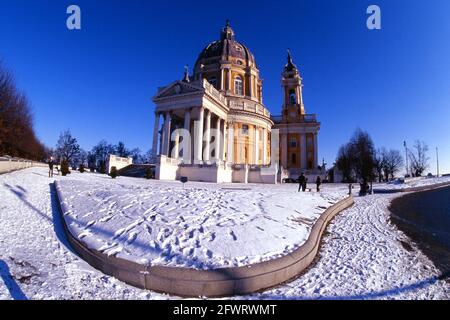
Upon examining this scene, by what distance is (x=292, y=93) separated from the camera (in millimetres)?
53844

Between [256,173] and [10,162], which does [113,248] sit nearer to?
[10,162]

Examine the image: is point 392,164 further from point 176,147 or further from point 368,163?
point 176,147

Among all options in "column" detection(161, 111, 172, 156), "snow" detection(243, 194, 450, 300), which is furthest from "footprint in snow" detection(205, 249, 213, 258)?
"column" detection(161, 111, 172, 156)

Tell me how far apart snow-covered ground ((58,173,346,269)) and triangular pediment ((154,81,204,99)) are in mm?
24402

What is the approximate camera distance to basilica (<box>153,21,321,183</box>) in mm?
29984

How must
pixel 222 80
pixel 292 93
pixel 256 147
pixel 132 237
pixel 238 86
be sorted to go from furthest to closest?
pixel 292 93 → pixel 238 86 → pixel 222 80 → pixel 256 147 → pixel 132 237

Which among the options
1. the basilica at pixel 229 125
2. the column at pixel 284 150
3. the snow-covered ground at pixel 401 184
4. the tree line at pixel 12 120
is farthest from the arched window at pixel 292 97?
the tree line at pixel 12 120

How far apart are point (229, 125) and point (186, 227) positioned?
3393 cm

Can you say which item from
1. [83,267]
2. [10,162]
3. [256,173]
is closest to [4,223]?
[83,267]

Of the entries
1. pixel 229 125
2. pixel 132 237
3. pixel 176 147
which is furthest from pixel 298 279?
pixel 229 125

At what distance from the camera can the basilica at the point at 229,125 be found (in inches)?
1180

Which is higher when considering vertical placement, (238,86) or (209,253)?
(238,86)

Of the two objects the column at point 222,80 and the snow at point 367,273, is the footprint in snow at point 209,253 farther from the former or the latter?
the column at point 222,80

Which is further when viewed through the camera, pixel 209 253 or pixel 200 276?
pixel 209 253
